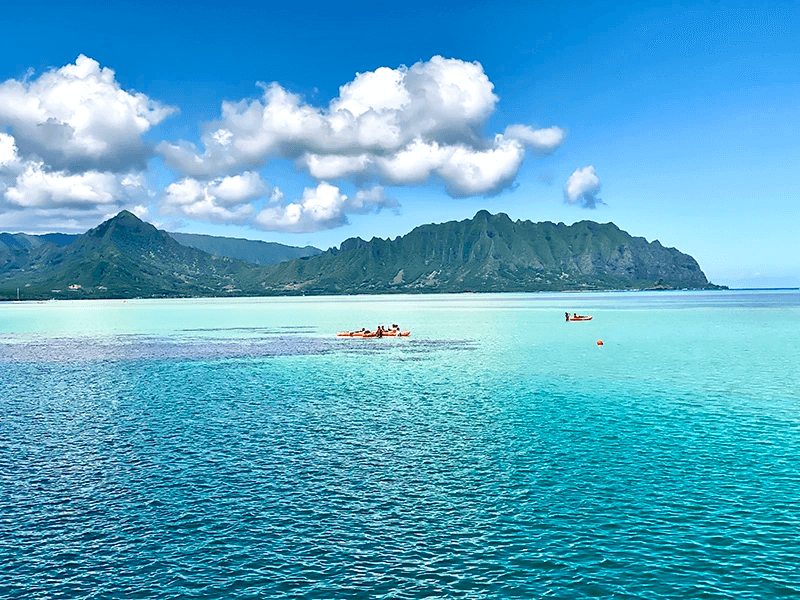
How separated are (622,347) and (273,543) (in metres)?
108

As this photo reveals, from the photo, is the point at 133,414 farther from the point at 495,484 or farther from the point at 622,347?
the point at 622,347

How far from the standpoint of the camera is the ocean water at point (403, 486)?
27.0 metres

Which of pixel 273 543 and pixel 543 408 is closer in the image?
pixel 273 543

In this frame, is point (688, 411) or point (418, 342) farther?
point (418, 342)

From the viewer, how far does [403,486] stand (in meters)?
38.7

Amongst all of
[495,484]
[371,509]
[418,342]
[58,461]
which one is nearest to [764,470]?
[495,484]

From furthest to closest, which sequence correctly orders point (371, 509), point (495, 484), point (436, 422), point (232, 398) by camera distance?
point (232, 398), point (436, 422), point (495, 484), point (371, 509)

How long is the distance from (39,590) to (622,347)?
382 feet

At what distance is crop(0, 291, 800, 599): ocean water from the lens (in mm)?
27016

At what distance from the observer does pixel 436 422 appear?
187 ft

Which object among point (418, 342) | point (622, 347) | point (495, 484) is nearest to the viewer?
point (495, 484)

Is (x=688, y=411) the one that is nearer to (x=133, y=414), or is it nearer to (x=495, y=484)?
(x=495, y=484)

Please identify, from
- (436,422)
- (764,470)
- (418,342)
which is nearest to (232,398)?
(436,422)

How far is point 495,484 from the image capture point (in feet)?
129
